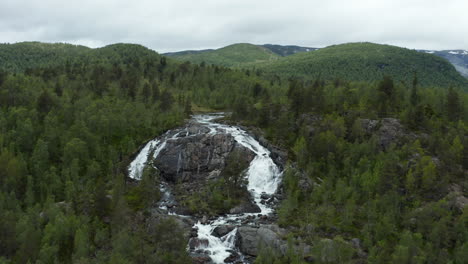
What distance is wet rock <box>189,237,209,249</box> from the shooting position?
196ft

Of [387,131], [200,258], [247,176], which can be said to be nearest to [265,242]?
[200,258]

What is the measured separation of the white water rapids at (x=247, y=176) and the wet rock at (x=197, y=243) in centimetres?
24

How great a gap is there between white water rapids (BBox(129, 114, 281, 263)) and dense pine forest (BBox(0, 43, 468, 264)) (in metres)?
4.05

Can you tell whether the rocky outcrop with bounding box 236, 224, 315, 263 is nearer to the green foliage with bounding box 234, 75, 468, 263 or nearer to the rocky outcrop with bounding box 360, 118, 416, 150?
the green foliage with bounding box 234, 75, 468, 263

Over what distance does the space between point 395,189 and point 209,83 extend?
124138 mm

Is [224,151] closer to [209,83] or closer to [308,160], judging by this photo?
[308,160]

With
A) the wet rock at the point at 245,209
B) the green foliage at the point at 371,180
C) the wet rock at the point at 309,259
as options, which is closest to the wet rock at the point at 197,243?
the green foliage at the point at 371,180

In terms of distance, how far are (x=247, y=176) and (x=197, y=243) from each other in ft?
96.2

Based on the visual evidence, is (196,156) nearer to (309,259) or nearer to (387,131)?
(309,259)

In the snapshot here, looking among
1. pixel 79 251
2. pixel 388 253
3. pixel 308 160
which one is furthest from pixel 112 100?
pixel 388 253

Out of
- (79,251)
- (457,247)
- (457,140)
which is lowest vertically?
(457,247)

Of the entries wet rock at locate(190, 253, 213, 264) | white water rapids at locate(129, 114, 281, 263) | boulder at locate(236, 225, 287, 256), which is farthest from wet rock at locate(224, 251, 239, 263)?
wet rock at locate(190, 253, 213, 264)

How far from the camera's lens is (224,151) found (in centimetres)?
9206

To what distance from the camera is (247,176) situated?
86.6 meters
